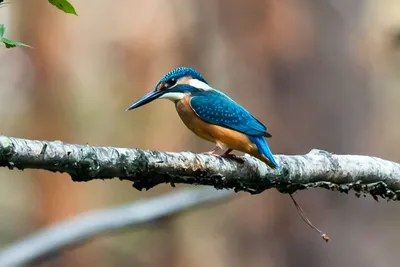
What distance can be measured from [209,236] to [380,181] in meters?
3.31

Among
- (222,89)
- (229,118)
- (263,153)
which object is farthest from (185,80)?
(222,89)

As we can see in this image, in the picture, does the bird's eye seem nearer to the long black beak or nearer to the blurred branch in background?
the long black beak

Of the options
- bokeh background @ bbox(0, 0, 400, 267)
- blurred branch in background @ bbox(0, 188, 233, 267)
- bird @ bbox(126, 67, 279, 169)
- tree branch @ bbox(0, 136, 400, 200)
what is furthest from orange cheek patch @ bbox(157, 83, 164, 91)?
blurred branch in background @ bbox(0, 188, 233, 267)

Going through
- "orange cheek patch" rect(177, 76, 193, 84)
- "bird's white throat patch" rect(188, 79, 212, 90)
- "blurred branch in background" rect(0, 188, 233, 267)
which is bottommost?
"blurred branch in background" rect(0, 188, 233, 267)

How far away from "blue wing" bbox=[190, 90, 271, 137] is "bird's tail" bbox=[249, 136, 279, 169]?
17mm

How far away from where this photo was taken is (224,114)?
1.43 m

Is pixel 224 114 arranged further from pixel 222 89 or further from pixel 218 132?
pixel 222 89

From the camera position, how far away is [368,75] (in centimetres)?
342

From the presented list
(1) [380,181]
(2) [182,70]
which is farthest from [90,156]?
(1) [380,181]

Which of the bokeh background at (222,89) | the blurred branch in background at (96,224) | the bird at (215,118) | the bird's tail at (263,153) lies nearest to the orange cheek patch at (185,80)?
the bird at (215,118)

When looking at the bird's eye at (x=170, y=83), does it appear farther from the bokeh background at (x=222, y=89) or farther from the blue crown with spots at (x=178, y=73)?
the bokeh background at (x=222, y=89)

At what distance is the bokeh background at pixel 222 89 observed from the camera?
321cm

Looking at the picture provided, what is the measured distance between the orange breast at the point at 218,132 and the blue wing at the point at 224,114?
12 millimetres

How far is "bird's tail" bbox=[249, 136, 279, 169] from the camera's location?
139cm
